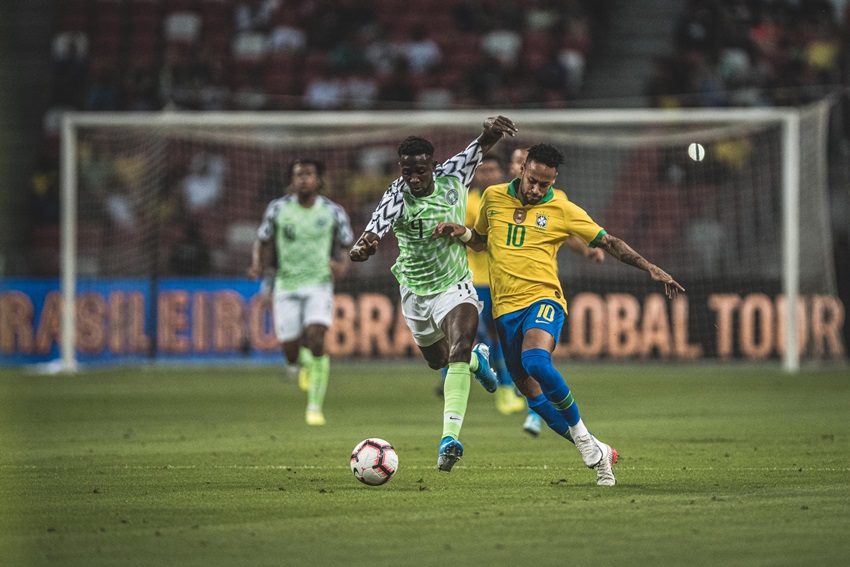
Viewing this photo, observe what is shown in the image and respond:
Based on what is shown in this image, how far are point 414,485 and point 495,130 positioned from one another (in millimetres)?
2347

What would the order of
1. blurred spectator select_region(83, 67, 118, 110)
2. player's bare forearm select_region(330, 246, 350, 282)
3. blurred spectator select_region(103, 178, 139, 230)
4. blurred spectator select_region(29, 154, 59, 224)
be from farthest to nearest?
blurred spectator select_region(83, 67, 118, 110), blurred spectator select_region(29, 154, 59, 224), blurred spectator select_region(103, 178, 139, 230), player's bare forearm select_region(330, 246, 350, 282)

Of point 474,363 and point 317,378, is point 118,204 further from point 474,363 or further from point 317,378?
point 474,363

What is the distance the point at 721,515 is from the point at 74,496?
11.3 feet

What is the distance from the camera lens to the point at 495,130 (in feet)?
30.3

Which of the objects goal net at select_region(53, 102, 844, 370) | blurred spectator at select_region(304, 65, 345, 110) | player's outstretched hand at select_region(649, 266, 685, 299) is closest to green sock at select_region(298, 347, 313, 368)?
goal net at select_region(53, 102, 844, 370)

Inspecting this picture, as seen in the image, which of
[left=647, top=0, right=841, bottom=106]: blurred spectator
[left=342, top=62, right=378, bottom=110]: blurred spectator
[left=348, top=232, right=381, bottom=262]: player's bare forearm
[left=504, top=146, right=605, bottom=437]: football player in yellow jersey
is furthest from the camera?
[left=342, top=62, right=378, bottom=110]: blurred spectator

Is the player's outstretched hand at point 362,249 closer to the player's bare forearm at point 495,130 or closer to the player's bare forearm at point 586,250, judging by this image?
the player's bare forearm at point 495,130

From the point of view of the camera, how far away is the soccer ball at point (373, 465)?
8227mm

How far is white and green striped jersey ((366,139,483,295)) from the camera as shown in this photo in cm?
943

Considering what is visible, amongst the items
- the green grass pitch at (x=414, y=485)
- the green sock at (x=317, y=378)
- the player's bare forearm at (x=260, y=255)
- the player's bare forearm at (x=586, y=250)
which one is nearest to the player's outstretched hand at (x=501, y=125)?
the player's bare forearm at (x=586, y=250)

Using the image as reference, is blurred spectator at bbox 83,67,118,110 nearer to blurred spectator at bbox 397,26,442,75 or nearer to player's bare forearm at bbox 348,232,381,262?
blurred spectator at bbox 397,26,442,75

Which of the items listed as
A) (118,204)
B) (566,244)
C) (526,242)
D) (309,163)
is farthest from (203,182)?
(526,242)

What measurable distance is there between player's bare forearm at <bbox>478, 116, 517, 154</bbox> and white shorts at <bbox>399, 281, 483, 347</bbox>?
93 cm

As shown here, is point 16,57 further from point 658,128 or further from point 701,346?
point 701,346
